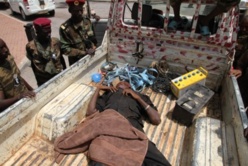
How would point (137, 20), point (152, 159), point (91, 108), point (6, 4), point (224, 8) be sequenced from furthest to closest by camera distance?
point (6, 4) < point (137, 20) < point (91, 108) < point (224, 8) < point (152, 159)

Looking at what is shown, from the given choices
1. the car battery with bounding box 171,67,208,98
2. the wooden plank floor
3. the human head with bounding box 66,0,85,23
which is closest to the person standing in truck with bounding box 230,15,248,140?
the car battery with bounding box 171,67,208,98

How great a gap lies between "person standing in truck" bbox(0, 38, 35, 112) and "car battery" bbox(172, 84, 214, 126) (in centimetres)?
187

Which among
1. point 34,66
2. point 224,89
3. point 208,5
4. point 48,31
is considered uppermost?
point 208,5

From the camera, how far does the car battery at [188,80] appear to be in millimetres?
3246

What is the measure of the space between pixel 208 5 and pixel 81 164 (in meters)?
2.77

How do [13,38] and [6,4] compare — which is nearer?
[13,38]

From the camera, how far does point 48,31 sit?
118 inches

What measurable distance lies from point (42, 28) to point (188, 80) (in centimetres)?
218

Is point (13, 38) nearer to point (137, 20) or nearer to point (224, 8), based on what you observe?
point (137, 20)

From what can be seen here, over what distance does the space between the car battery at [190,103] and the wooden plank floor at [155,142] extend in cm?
11

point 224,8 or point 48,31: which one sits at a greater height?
point 224,8

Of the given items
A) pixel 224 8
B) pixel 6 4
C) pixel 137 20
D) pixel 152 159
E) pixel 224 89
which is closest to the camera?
pixel 152 159

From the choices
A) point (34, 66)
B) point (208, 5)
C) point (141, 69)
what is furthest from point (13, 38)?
point (208, 5)

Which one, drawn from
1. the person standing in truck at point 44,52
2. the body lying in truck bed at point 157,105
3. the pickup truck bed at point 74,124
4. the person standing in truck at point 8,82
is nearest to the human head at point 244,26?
the body lying in truck bed at point 157,105
